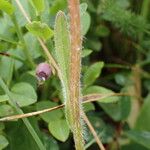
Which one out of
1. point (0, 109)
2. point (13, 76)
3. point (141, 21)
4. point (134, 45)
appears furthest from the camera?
point (134, 45)

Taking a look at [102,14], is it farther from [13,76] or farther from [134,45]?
[13,76]

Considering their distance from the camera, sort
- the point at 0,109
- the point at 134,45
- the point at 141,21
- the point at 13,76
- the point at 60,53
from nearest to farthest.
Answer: the point at 60,53, the point at 0,109, the point at 13,76, the point at 141,21, the point at 134,45

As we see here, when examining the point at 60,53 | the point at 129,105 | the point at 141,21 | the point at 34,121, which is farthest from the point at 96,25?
the point at 60,53

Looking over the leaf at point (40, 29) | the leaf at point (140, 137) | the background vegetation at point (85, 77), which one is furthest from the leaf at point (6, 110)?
the leaf at point (140, 137)

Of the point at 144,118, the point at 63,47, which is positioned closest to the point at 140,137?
the point at 144,118

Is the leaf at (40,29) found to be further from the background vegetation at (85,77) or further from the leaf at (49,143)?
the leaf at (49,143)

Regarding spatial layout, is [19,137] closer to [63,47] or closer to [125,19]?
[63,47]

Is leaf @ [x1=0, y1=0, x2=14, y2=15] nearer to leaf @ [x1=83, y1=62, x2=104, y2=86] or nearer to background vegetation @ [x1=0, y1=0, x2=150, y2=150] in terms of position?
background vegetation @ [x1=0, y1=0, x2=150, y2=150]
